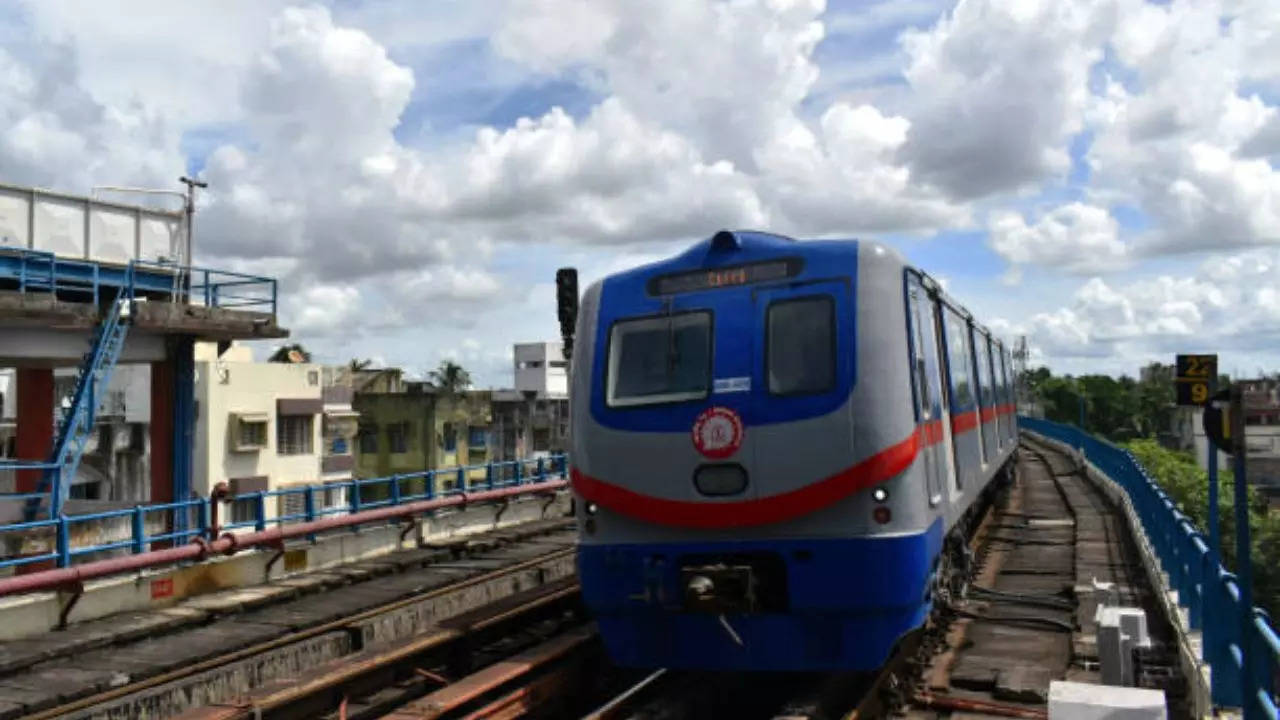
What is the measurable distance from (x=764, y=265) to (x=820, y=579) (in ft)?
7.39

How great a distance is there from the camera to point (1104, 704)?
5.97 metres

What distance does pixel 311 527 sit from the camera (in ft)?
47.6

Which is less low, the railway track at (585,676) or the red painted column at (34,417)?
the red painted column at (34,417)

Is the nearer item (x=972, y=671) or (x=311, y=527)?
(x=972, y=671)

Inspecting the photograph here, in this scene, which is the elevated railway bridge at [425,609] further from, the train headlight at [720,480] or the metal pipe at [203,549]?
the train headlight at [720,480]

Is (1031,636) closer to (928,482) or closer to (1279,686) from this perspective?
(928,482)

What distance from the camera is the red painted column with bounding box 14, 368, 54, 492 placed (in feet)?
72.1

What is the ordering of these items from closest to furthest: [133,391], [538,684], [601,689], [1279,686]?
[1279,686] → [538,684] → [601,689] → [133,391]

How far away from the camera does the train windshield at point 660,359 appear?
24.9ft

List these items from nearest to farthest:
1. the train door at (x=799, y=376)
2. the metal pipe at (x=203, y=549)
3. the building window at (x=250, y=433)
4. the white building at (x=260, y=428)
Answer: the train door at (x=799, y=376)
the metal pipe at (x=203, y=549)
the white building at (x=260, y=428)
the building window at (x=250, y=433)

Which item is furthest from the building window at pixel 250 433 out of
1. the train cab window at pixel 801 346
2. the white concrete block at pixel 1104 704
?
the white concrete block at pixel 1104 704

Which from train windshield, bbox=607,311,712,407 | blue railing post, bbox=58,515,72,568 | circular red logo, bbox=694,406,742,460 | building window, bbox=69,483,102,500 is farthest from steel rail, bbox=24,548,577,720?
building window, bbox=69,483,102,500

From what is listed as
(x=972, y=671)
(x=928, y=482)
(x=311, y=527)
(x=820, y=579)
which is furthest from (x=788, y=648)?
(x=311, y=527)

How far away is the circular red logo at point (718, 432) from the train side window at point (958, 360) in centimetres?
300
